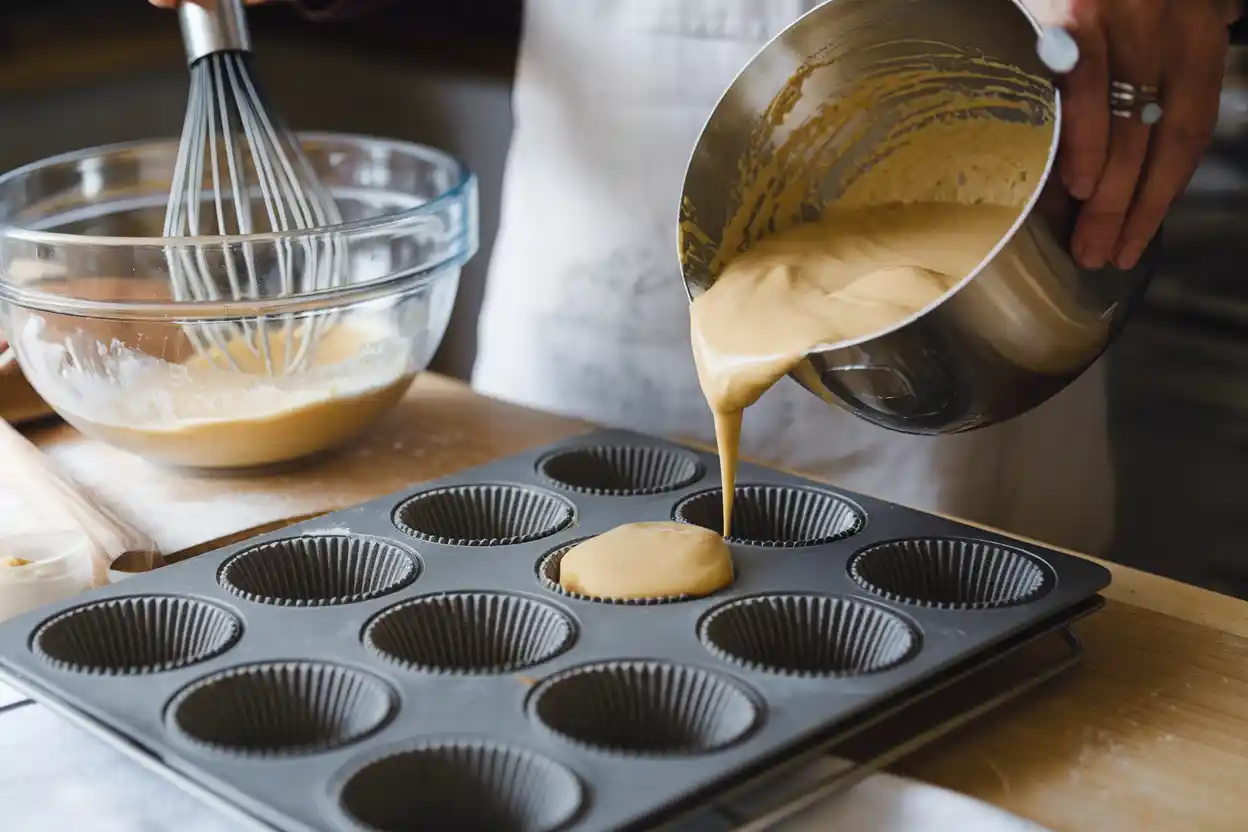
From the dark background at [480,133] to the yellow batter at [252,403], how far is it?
1016mm

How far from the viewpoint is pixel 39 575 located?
3.50 feet

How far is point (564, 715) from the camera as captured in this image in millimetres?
903

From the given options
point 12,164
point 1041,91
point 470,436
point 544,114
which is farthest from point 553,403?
point 12,164

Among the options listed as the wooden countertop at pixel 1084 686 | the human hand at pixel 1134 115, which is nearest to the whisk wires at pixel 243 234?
the wooden countertop at pixel 1084 686

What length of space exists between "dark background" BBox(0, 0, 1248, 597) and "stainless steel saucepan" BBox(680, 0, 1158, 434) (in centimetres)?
105

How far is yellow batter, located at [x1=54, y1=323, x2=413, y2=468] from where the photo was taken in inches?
51.8

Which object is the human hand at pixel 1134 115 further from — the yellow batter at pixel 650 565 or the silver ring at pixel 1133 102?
the yellow batter at pixel 650 565

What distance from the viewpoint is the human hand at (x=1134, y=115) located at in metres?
0.90

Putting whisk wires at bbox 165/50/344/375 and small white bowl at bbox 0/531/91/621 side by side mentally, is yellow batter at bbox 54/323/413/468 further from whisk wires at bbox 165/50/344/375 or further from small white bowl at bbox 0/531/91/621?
small white bowl at bbox 0/531/91/621

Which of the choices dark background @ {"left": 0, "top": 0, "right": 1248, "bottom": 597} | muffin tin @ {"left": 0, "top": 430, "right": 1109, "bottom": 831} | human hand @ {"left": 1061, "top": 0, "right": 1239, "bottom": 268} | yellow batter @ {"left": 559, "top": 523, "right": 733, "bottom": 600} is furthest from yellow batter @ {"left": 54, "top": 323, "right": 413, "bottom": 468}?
dark background @ {"left": 0, "top": 0, "right": 1248, "bottom": 597}

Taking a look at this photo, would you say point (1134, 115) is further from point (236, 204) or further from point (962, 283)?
point (236, 204)

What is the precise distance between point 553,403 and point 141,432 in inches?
18.6

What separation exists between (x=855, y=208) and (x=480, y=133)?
1.51m

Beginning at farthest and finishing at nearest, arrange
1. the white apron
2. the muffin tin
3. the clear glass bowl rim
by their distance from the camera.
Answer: the white apron
the clear glass bowl rim
the muffin tin
